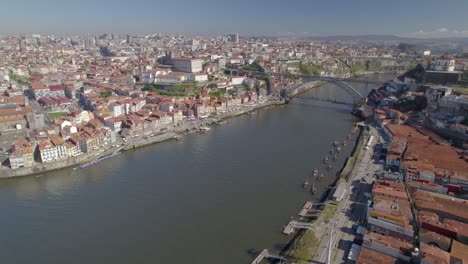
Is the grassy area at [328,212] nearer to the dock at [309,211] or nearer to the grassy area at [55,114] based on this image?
the dock at [309,211]

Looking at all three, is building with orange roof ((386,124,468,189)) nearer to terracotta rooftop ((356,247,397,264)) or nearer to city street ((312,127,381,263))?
city street ((312,127,381,263))

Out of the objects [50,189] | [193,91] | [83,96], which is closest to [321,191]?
[50,189]

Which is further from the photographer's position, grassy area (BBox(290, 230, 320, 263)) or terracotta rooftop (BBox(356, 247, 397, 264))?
grassy area (BBox(290, 230, 320, 263))

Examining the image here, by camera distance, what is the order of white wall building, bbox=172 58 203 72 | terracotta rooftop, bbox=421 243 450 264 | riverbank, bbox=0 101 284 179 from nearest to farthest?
terracotta rooftop, bbox=421 243 450 264, riverbank, bbox=0 101 284 179, white wall building, bbox=172 58 203 72

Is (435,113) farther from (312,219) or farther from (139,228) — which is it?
(139,228)

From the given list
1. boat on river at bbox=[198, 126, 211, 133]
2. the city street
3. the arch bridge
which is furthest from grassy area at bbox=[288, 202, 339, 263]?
the arch bridge

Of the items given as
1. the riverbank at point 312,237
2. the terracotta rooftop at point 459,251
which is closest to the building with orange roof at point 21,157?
the riverbank at point 312,237
